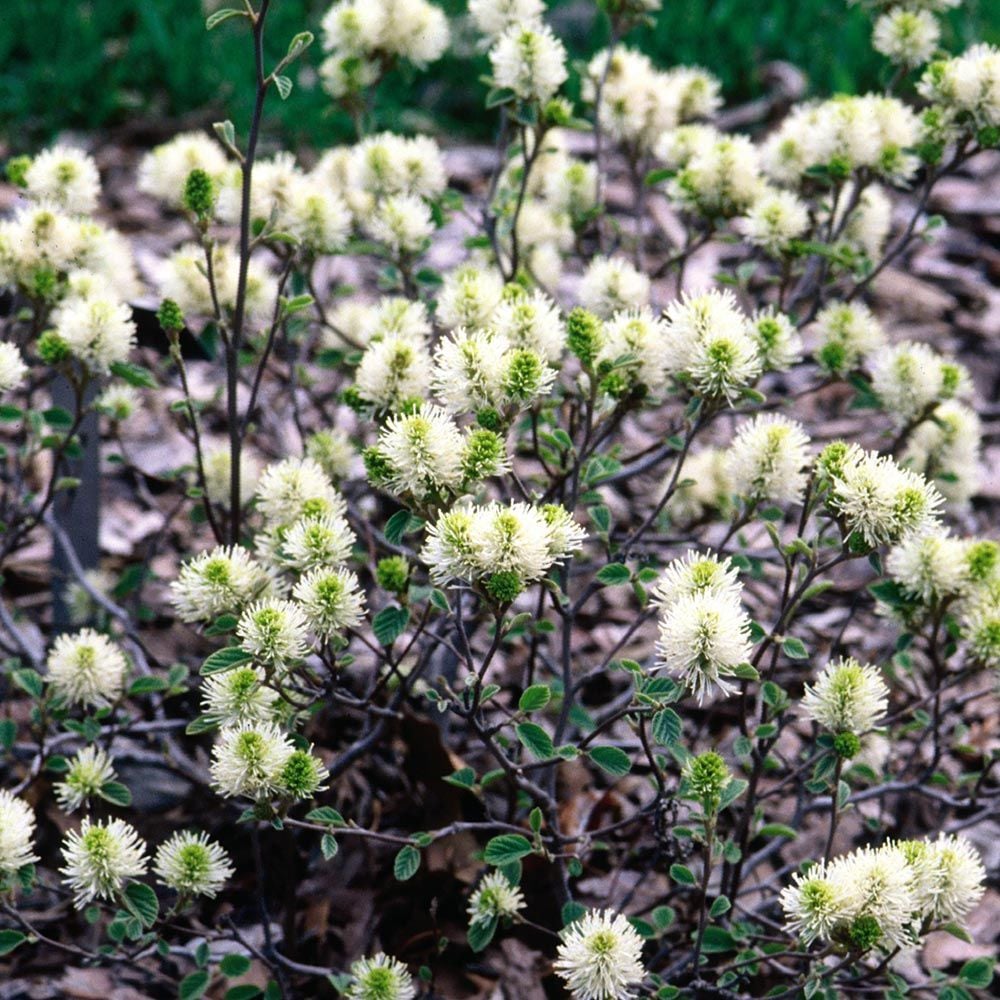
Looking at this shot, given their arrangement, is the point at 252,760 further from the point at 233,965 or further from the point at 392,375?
the point at 392,375

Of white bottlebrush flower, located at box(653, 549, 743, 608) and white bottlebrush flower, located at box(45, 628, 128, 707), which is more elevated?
white bottlebrush flower, located at box(45, 628, 128, 707)

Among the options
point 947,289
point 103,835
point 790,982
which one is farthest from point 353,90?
point 947,289

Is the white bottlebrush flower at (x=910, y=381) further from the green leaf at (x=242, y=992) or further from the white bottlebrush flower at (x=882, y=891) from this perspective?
the green leaf at (x=242, y=992)

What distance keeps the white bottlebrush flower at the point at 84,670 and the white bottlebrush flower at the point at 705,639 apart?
953 mm

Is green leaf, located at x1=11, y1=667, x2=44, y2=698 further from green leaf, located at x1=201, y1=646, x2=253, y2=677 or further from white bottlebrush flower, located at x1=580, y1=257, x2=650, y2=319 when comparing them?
white bottlebrush flower, located at x1=580, y1=257, x2=650, y2=319

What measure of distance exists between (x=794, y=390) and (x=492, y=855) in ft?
8.41

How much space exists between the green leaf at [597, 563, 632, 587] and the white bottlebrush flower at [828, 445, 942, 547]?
0.30m

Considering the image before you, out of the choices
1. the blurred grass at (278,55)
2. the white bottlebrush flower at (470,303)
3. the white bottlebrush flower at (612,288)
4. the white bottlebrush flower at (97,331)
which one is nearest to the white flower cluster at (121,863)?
the white bottlebrush flower at (97,331)

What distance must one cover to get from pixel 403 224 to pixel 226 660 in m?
1.02

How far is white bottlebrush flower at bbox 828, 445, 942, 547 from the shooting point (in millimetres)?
1781

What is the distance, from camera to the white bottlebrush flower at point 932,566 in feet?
7.03

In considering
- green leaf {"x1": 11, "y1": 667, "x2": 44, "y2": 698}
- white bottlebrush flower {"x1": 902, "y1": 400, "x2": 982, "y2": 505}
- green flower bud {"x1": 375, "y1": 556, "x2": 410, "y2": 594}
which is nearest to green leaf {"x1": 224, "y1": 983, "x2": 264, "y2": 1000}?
green leaf {"x1": 11, "y1": 667, "x2": 44, "y2": 698}

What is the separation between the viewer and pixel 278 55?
17.4 ft

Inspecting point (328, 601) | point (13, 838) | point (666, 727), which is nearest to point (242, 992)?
point (13, 838)
